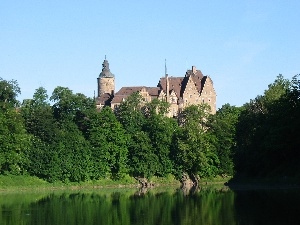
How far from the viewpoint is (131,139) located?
264 feet

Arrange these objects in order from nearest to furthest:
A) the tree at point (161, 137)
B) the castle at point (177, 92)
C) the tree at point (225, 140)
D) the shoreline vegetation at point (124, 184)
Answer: the shoreline vegetation at point (124, 184), the tree at point (161, 137), the tree at point (225, 140), the castle at point (177, 92)

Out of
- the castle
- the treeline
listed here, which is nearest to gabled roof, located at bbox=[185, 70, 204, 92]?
the castle

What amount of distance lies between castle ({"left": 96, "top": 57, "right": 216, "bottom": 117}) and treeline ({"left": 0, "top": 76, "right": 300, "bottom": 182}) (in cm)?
1917

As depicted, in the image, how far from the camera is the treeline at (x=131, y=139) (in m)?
70.1

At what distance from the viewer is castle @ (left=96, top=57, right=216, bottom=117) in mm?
107812

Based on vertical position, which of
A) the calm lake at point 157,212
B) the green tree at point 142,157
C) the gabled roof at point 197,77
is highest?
the gabled roof at point 197,77

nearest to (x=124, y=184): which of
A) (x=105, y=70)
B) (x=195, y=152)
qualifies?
(x=195, y=152)

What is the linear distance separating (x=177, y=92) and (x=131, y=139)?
32585 mm

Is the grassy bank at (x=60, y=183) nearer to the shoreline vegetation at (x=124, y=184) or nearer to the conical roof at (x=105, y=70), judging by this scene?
the shoreline vegetation at (x=124, y=184)

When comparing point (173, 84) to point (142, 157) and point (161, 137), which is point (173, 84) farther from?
point (142, 157)

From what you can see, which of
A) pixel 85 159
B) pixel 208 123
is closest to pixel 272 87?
pixel 208 123

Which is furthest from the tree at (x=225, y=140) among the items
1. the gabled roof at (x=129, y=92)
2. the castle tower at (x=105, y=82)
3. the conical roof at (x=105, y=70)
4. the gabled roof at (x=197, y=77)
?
the conical roof at (x=105, y=70)

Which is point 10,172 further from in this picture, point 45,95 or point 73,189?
point 45,95

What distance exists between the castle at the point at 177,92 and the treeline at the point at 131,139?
1917 cm
